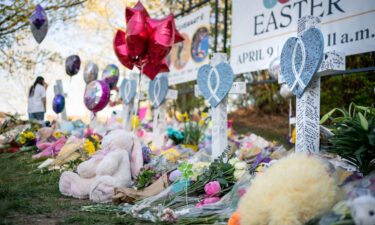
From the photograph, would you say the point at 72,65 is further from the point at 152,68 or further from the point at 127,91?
the point at 152,68

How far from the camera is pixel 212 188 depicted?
2.75 m

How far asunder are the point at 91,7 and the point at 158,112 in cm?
698

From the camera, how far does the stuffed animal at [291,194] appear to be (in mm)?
1748

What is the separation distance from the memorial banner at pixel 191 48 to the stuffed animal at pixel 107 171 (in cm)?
354

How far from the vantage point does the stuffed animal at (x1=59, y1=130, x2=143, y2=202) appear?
10.2 feet

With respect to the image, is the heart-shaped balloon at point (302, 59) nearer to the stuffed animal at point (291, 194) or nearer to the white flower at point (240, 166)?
the white flower at point (240, 166)

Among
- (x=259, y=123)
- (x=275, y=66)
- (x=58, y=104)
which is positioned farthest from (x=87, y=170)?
(x=259, y=123)

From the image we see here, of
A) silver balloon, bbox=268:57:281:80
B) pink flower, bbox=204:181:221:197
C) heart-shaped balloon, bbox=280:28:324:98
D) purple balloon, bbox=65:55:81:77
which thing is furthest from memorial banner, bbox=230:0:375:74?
purple balloon, bbox=65:55:81:77

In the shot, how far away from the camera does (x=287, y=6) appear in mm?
4910

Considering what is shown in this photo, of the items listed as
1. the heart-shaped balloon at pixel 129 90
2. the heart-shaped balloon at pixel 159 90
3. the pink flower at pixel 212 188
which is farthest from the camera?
the heart-shaped balloon at pixel 129 90

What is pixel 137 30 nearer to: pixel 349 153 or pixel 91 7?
pixel 349 153

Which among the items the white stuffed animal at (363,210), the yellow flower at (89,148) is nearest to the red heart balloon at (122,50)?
the yellow flower at (89,148)

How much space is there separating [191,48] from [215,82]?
3.28 m

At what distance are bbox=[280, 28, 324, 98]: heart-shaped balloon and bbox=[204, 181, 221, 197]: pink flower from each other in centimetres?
90
